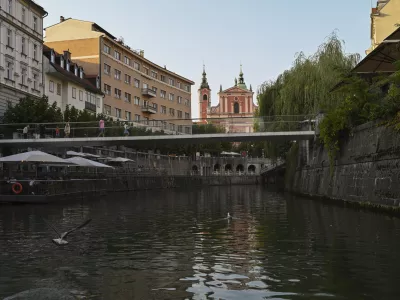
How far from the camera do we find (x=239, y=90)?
140500 mm

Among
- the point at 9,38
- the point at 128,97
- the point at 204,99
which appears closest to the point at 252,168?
the point at 204,99

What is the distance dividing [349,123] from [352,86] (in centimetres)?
214

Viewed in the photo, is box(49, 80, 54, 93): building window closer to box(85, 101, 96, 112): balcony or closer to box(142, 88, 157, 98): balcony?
box(85, 101, 96, 112): balcony

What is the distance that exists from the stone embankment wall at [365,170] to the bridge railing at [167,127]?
3.35m

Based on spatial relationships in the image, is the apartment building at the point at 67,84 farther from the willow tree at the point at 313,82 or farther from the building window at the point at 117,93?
the willow tree at the point at 313,82

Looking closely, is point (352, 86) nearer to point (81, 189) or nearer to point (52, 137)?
point (81, 189)

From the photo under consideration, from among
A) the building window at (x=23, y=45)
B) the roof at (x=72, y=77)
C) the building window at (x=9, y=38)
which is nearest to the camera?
the building window at (x=9, y=38)

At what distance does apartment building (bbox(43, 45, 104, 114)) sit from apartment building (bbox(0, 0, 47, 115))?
2067mm

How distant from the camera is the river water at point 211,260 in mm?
8391

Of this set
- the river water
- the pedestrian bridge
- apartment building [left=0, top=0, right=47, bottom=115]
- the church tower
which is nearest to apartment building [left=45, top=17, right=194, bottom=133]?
apartment building [left=0, top=0, right=47, bottom=115]

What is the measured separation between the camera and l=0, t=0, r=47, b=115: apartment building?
156 ft

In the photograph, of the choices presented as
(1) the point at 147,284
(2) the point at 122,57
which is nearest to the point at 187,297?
(1) the point at 147,284

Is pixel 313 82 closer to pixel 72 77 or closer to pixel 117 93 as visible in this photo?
pixel 72 77

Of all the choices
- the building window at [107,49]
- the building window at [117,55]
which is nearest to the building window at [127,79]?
the building window at [117,55]
